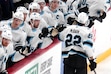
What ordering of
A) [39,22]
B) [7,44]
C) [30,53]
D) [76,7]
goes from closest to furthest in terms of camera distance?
[7,44], [30,53], [39,22], [76,7]

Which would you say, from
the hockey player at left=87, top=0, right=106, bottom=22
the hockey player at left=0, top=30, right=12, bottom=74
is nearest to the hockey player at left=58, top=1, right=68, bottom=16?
the hockey player at left=87, top=0, right=106, bottom=22

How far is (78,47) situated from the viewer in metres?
4.74

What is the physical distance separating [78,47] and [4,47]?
3.17 feet

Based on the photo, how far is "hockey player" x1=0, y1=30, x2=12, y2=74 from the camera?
4.05 m

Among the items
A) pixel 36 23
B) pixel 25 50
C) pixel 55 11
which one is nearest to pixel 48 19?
pixel 55 11

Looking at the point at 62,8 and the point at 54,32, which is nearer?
the point at 54,32

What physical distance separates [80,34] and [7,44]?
3.00ft

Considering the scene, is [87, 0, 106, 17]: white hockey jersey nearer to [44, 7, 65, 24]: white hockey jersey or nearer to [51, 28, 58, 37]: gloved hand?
[44, 7, 65, 24]: white hockey jersey

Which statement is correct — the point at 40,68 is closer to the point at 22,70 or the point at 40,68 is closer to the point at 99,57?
the point at 22,70

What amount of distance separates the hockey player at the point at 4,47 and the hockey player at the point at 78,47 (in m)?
0.79

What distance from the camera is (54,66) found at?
526 cm

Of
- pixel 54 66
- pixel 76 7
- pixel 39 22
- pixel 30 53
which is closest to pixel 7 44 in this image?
Result: pixel 30 53

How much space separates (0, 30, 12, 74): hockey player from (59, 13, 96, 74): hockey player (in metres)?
0.79

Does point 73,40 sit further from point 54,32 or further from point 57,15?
point 57,15
